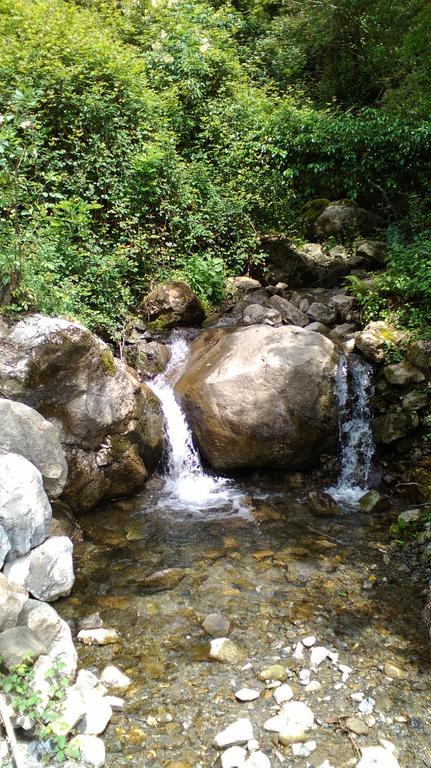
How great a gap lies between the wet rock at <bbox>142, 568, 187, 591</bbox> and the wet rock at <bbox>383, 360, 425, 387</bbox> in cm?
388

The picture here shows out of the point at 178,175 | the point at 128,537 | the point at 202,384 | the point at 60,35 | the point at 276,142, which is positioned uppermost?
the point at 60,35

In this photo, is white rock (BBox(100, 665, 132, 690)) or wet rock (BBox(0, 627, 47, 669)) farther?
white rock (BBox(100, 665, 132, 690))

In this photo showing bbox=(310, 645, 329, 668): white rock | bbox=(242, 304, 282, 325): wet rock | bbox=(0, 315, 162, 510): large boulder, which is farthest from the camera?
bbox=(242, 304, 282, 325): wet rock

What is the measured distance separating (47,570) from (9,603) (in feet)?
3.09

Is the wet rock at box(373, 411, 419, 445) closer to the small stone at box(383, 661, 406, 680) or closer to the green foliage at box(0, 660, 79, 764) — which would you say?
the small stone at box(383, 661, 406, 680)

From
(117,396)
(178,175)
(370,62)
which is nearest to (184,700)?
(117,396)

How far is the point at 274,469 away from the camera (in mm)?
7137

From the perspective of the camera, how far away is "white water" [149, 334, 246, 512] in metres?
6.70

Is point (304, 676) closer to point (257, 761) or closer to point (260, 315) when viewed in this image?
point (257, 761)

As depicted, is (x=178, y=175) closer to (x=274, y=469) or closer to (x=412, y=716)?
(x=274, y=469)

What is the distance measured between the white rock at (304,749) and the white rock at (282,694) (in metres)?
0.35

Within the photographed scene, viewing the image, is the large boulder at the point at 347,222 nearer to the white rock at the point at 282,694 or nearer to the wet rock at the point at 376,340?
the wet rock at the point at 376,340

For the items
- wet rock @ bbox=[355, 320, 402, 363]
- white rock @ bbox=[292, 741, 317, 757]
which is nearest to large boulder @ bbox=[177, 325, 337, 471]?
wet rock @ bbox=[355, 320, 402, 363]

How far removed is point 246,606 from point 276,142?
9.86 m
